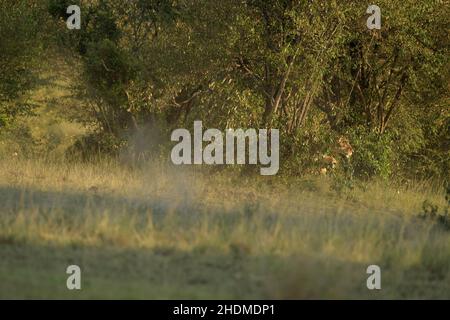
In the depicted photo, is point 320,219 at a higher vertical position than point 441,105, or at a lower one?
lower

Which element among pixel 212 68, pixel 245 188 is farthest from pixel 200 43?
pixel 245 188

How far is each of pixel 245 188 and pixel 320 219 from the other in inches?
142

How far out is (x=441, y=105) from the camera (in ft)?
69.7

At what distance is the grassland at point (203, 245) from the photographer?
27.0 ft

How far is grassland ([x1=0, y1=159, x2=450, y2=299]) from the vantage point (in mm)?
8234

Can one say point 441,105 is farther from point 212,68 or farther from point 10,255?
point 10,255

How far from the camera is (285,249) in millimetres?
9539

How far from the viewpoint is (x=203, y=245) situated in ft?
31.3

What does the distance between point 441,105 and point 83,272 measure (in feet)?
48.8

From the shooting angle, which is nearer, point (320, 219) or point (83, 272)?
point (83, 272)
